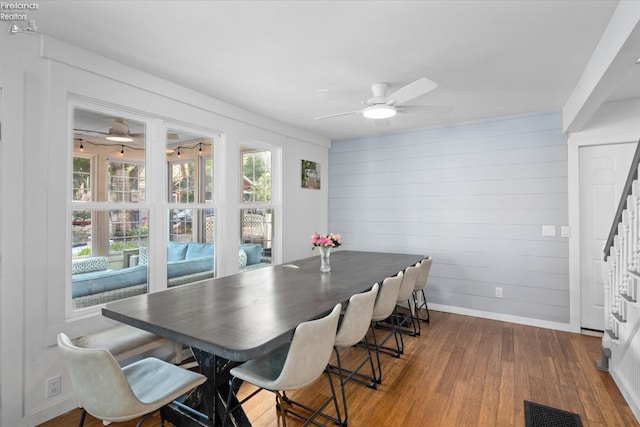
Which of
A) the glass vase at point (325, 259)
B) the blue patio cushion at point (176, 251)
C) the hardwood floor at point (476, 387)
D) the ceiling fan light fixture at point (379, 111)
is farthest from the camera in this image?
the blue patio cushion at point (176, 251)

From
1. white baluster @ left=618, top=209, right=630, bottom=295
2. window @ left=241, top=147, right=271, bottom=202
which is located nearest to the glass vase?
window @ left=241, top=147, right=271, bottom=202

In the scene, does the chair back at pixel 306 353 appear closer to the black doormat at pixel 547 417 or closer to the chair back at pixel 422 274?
the black doormat at pixel 547 417

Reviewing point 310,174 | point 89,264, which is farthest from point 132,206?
point 310,174

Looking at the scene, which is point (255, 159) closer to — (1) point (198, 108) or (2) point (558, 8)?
(1) point (198, 108)

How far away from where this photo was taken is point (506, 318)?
4051 mm

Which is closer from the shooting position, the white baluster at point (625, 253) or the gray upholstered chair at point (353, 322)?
A: the gray upholstered chair at point (353, 322)

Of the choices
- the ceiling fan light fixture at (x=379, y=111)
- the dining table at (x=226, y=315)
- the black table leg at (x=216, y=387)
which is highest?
the ceiling fan light fixture at (x=379, y=111)

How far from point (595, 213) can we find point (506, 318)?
1563mm

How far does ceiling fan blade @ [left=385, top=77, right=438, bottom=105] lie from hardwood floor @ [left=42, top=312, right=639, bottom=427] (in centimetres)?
228

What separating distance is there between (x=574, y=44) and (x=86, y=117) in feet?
11.9

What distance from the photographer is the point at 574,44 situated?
7.49 feet

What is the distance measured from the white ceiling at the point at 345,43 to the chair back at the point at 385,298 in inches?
68.3

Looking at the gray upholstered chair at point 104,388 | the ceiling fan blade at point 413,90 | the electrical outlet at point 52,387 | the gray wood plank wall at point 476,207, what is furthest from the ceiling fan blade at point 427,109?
the electrical outlet at point 52,387

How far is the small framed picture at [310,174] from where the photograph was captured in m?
4.92
